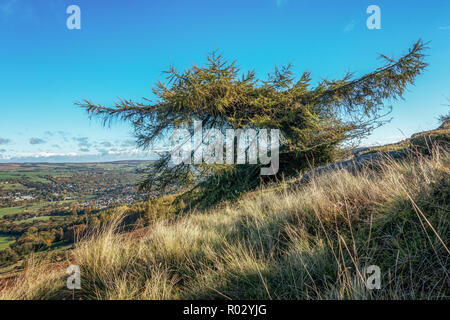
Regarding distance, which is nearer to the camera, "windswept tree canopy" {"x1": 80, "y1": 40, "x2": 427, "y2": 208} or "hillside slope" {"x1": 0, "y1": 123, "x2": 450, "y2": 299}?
"hillside slope" {"x1": 0, "y1": 123, "x2": 450, "y2": 299}

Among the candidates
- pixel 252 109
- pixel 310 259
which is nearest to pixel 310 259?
pixel 310 259

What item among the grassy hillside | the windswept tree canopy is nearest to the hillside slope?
→ the grassy hillside

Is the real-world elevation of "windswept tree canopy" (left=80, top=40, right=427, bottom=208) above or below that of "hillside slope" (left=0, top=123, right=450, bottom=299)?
above

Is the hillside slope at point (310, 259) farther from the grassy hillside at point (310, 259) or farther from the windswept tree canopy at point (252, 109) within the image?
the windswept tree canopy at point (252, 109)

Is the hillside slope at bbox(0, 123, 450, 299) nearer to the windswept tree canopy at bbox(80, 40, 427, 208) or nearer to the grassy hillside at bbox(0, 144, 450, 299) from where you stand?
the grassy hillside at bbox(0, 144, 450, 299)

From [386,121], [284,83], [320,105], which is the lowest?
[386,121]

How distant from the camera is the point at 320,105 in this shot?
6.41 m

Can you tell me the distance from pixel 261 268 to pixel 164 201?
530 cm

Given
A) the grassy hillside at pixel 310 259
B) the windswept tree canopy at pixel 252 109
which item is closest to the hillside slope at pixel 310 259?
the grassy hillside at pixel 310 259

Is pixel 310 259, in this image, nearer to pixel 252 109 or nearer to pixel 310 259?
pixel 310 259

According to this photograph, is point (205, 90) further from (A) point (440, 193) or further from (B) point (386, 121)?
(B) point (386, 121)

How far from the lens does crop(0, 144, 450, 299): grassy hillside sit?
1.65 meters

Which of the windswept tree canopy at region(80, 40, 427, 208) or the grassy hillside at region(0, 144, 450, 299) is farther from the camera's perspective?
the windswept tree canopy at region(80, 40, 427, 208)
